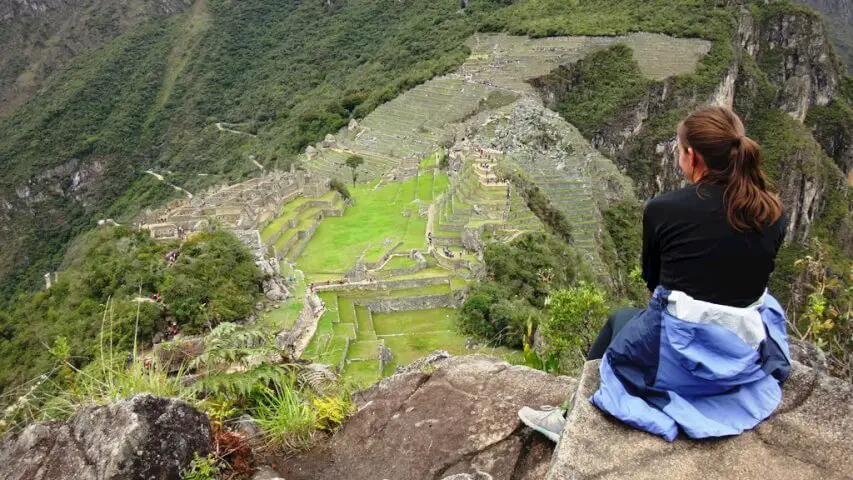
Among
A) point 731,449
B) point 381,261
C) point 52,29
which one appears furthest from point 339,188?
point 52,29

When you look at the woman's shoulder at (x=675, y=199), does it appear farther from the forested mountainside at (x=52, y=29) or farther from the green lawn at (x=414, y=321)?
the forested mountainside at (x=52, y=29)

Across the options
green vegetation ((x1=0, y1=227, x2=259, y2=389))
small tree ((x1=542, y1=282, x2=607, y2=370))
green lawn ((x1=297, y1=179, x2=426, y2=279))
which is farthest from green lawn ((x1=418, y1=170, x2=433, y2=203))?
small tree ((x1=542, y1=282, x2=607, y2=370))

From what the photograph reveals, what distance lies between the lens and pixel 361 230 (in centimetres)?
2625

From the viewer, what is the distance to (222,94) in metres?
101

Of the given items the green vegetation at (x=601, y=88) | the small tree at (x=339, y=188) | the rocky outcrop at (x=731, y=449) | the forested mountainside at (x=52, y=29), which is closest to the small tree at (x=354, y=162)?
the small tree at (x=339, y=188)

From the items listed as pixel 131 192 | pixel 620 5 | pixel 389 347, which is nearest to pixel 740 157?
pixel 389 347

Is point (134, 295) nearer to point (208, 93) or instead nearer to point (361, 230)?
point (361, 230)

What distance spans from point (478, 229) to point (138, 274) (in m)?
11.0

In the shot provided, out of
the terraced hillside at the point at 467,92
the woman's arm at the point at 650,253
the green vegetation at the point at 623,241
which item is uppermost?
the woman's arm at the point at 650,253

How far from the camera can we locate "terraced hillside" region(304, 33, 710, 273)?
2692cm

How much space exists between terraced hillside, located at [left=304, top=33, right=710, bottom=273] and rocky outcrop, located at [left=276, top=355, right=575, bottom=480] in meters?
18.7

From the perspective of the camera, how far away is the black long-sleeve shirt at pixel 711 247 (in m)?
3.21

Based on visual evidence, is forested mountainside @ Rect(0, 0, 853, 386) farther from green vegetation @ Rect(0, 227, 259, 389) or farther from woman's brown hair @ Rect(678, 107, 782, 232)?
woman's brown hair @ Rect(678, 107, 782, 232)

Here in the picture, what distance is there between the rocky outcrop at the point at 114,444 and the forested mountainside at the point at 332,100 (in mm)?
4733
